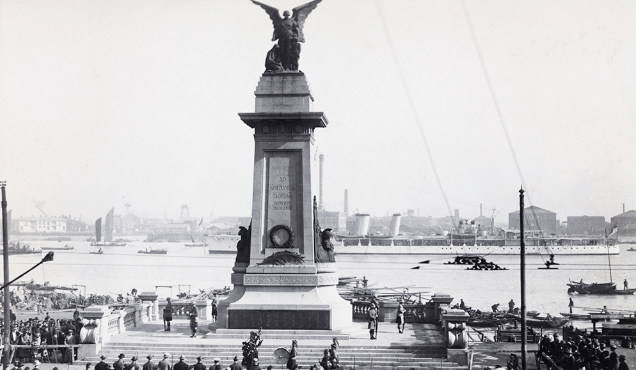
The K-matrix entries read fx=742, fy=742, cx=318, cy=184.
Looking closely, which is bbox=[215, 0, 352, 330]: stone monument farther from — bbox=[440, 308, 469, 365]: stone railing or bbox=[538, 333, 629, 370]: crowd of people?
bbox=[538, 333, 629, 370]: crowd of people

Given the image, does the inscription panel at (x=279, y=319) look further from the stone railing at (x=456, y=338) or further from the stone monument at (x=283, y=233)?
the stone railing at (x=456, y=338)

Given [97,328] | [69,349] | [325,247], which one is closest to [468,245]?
[325,247]

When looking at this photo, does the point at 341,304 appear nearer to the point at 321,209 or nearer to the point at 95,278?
the point at 95,278

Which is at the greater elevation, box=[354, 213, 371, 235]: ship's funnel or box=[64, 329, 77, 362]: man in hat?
box=[354, 213, 371, 235]: ship's funnel

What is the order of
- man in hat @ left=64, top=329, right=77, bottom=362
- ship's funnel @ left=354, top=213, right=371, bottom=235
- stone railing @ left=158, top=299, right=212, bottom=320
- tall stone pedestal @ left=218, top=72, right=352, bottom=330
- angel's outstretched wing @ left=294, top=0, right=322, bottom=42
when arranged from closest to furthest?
man in hat @ left=64, top=329, right=77, bottom=362 → tall stone pedestal @ left=218, top=72, right=352, bottom=330 → angel's outstretched wing @ left=294, top=0, right=322, bottom=42 → stone railing @ left=158, top=299, right=212, bottom=320 → ship's funnel @ left=354, top=213, right=371, bottom=235

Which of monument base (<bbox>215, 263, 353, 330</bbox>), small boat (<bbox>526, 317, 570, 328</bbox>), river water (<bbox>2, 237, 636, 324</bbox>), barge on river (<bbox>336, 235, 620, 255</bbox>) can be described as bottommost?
river water (<bbox>2, 237, 636, 324</bbox>)

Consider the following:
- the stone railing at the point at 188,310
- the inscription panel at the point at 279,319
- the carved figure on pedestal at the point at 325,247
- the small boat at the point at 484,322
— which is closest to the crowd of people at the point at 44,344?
the stone railing at the point at 188,310

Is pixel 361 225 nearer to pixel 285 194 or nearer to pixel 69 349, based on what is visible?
pixel 285 194

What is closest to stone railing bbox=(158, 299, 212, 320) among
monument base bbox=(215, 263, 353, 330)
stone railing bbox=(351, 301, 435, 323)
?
monument base bbox=(215, 263, 353, 330)

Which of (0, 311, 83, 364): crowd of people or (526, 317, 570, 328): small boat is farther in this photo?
(526, 317, 570, 328): small boat
